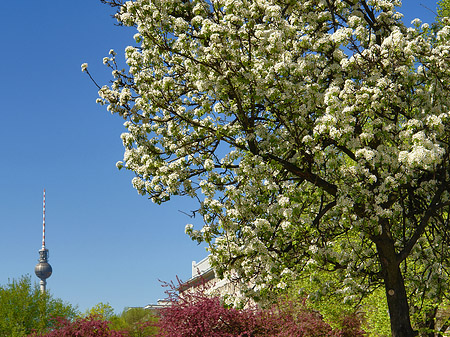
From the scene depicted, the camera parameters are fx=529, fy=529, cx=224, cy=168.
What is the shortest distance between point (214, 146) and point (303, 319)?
12.0 meters

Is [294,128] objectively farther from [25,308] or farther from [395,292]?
[25,308]

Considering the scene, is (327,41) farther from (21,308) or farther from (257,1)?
(21,308)

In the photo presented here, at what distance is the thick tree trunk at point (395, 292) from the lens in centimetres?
1214

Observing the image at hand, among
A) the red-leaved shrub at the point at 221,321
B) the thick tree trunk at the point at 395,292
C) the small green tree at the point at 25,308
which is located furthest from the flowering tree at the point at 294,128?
the small green tree at the point at 25,308

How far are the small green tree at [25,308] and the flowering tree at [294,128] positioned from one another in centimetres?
3758

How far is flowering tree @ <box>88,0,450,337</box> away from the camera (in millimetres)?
11094

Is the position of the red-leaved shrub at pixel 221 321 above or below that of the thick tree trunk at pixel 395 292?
above

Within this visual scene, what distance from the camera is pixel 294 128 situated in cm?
1209

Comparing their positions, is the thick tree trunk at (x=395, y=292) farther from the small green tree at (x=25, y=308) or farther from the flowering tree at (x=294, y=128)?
the small green tree at (x=25, y=308)

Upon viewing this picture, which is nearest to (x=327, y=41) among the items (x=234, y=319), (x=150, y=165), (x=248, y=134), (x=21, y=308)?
(x=248, y=134)

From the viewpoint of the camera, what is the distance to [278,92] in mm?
11125

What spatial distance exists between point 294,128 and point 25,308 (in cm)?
4525

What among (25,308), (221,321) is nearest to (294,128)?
(221,321)

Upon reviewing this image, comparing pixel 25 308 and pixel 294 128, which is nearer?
pixel 294 128
